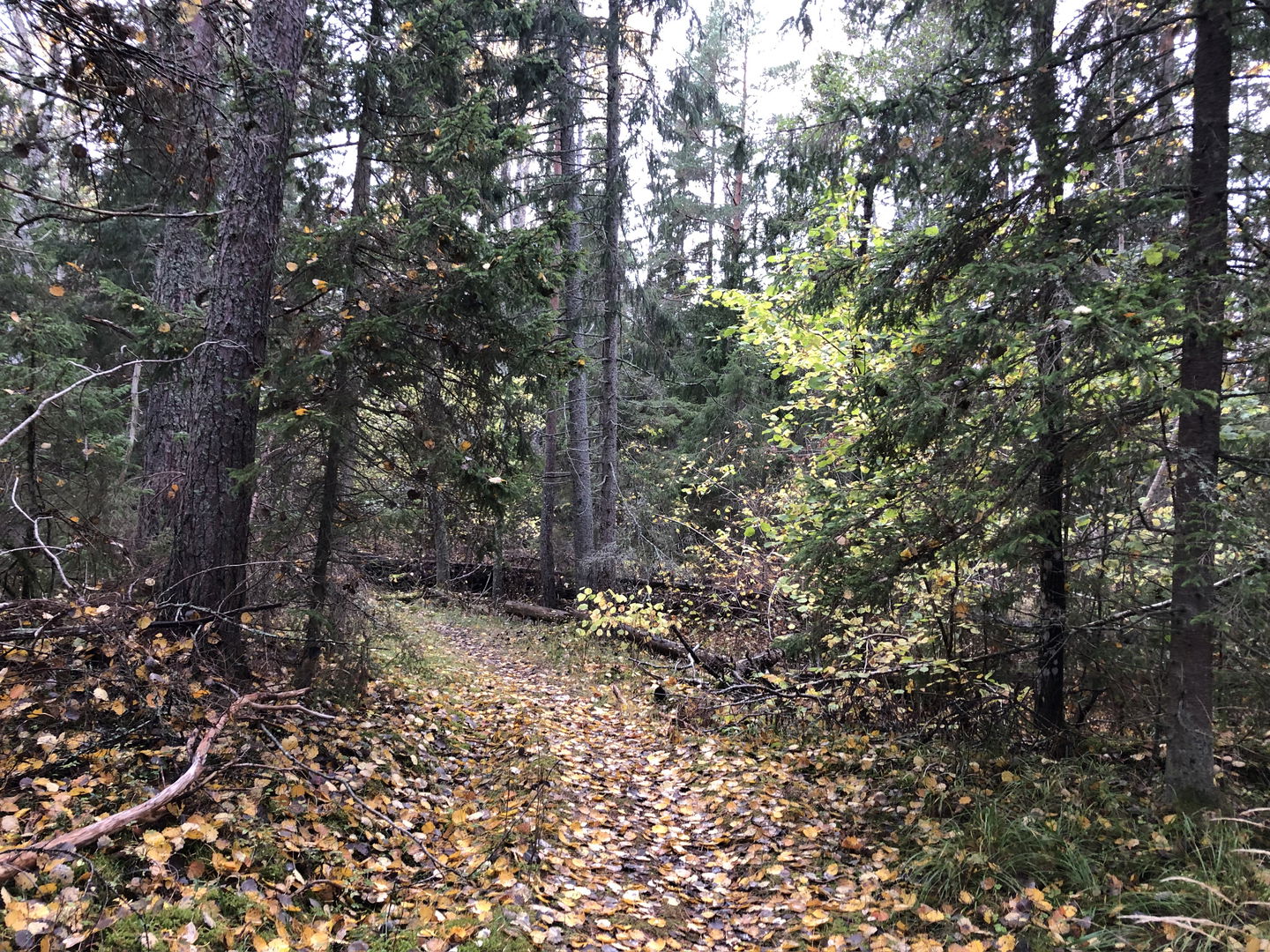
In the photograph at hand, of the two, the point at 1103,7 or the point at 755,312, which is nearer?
the point at 1103,7

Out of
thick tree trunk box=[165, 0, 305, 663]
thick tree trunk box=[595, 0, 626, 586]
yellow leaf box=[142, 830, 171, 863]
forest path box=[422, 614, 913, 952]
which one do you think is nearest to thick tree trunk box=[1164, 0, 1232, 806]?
forest path box=[422, 614, 913, 952]

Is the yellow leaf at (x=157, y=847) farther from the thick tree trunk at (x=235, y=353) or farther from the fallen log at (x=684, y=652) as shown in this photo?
the fallen log at (x=684, y=652)

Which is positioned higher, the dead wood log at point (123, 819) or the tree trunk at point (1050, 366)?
the tree trunk at point (1050, 366)

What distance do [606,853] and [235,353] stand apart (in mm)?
5030

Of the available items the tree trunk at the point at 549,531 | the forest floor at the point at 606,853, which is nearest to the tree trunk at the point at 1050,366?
the forest floor at the point at 606,853

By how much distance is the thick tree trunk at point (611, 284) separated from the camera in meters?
13.1

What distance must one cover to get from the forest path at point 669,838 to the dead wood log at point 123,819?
1845 mm

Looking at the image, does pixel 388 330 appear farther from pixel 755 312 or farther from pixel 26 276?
pixel 26 276

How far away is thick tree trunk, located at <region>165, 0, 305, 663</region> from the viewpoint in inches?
216

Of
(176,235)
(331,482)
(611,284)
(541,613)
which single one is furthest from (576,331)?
(331,482)

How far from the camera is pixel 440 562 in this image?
1636 centimetres

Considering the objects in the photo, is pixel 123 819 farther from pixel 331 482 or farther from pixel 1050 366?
pixel 1050 366

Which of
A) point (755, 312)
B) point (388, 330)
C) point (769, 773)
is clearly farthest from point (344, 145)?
point (769, 773)

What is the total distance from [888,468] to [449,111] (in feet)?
17.3
